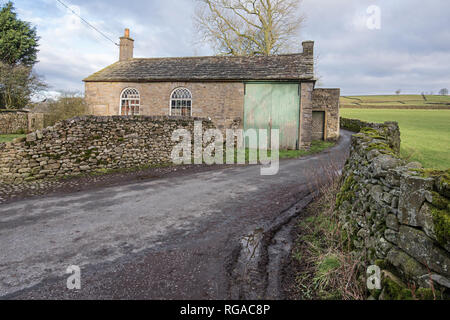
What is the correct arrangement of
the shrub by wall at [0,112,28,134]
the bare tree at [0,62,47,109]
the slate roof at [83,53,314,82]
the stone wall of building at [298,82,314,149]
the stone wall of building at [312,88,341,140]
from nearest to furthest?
1. the stone wall of building at [298,82,314,149]
2. the slate roof at [83,53,314,82]
3. the shrub by wall at [0,112,28,134]
4. the stone wall of building at [312,88,341,140]
5. the bare tree at [0,62,47,109]

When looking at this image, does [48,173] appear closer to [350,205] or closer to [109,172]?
[109,172]

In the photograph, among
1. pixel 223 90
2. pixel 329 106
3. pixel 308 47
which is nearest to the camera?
pixel 223 90

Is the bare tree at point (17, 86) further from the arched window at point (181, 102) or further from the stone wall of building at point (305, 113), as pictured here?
the stone wall of building at point (305, 113)

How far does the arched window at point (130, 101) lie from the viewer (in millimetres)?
19408

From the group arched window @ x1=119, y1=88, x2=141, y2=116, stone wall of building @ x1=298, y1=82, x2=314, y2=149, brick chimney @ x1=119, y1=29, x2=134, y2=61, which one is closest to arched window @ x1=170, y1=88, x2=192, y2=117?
arched window @ x1=119, y1=88, x2=141, y2=116

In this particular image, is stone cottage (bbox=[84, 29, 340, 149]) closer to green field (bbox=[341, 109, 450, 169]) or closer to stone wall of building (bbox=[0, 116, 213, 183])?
stone wall of building (bbox=[0, 116, 213, 183])

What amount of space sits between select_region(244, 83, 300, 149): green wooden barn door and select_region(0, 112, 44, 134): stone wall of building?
1413 cm

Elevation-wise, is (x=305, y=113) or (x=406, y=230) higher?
(x=305, y=113)

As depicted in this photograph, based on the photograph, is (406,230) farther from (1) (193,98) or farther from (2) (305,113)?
(1) (193,98)

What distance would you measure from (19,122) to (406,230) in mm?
23187

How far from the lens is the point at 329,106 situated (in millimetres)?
21625

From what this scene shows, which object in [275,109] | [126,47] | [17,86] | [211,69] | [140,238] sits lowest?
[140,238]

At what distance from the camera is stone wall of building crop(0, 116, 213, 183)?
9.19m

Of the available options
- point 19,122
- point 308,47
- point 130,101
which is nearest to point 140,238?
point 130,101
